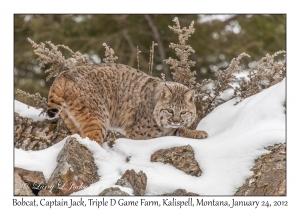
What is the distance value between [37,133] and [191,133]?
2016 millimetres

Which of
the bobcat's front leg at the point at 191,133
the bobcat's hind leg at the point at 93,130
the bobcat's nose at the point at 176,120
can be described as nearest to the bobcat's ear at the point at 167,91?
the bobcat's nose at the point at 176,120

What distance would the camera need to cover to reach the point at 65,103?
17.3 feet

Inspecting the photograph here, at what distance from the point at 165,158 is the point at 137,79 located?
1773 mm

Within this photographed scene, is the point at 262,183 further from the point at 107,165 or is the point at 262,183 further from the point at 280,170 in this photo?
the point at 107,165

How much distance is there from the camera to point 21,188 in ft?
13.3

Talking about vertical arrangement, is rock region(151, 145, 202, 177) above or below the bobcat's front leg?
below

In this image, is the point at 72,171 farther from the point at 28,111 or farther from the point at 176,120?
the point at 28,111

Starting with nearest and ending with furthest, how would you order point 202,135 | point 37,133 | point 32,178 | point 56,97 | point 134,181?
point 134,181 < point 32,178 < point 56,97 < point 202,135 < point 37,133

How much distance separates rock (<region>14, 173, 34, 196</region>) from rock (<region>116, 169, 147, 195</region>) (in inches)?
32.6

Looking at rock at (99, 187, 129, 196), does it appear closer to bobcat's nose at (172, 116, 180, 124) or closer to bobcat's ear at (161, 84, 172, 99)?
bobcat's nose at (172, 116, 180, 124)

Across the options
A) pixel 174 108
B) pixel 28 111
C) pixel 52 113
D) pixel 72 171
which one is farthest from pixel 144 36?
pixel 72 171

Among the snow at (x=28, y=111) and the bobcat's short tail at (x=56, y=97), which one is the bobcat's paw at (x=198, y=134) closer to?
the bobcat's short tail at (x=56, y=97)

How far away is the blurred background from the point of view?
1362 cm

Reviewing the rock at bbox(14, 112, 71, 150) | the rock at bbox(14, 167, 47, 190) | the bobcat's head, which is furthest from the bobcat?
the rock at bbox(14, 167, 47, 190)
